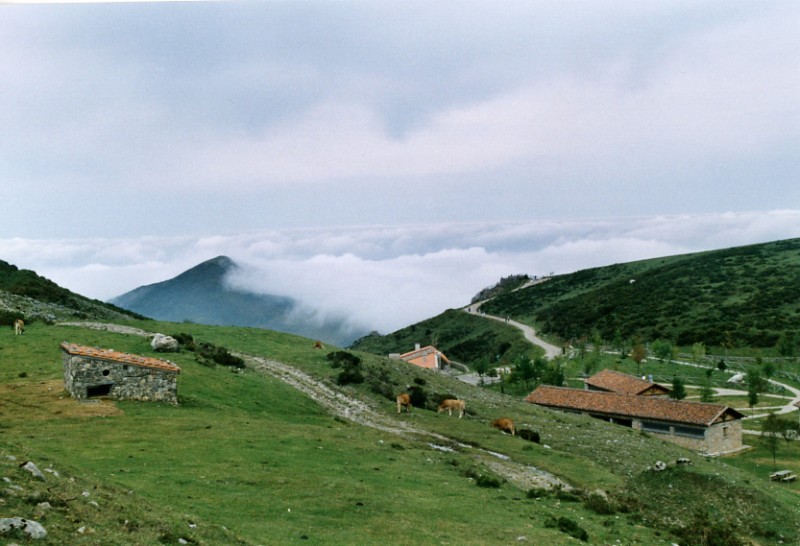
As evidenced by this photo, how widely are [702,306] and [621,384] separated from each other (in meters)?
76.0

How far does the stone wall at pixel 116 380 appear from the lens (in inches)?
1128

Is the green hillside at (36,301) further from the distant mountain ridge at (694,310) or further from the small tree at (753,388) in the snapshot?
the distant mountain ridge at (694,310)

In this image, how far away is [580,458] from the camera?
1308 inches

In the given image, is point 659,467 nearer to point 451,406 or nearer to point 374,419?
point 451,406

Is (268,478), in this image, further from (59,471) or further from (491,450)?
(491,450)

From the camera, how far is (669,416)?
207ft

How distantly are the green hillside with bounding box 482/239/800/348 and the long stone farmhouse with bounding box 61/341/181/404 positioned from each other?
109 meters

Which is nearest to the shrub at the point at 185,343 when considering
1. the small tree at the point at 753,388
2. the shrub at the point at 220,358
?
the shrub at the point at 220,358

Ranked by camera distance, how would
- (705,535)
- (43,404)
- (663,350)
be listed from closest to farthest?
(705,535) < (43,404) < (663,350)

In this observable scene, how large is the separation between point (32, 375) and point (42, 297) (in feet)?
144

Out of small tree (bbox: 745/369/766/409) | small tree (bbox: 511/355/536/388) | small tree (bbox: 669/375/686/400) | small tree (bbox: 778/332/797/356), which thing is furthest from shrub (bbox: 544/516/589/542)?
small tree (bbox: 778/332/797/356)

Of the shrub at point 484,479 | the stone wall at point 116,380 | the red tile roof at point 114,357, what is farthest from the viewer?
the red tile roof at point 114,357

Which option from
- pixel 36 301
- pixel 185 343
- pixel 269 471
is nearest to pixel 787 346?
pixel 185 343

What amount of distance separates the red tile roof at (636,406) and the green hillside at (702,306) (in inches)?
2004
